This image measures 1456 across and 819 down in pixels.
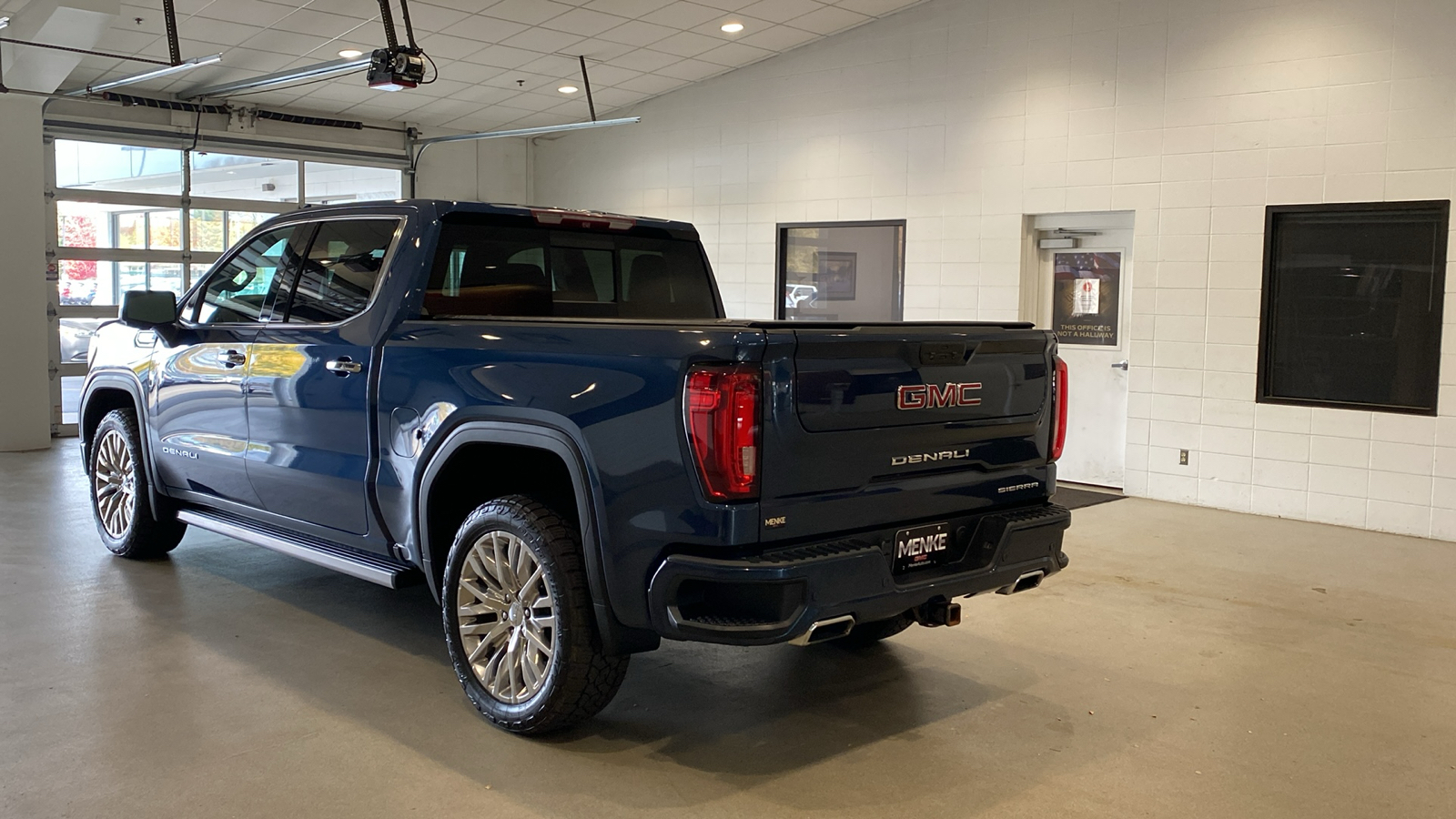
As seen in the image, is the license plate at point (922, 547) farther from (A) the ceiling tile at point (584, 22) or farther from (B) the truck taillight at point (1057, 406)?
(A) the ceiling tile at point (584, 22)

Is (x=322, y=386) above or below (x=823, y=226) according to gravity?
below

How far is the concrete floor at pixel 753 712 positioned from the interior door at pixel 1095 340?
2971 millimetres

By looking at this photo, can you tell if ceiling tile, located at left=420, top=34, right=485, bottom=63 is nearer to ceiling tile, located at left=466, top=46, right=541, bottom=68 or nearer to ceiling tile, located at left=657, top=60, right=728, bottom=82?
ceiling tile, located at left=466, top=46, right=541, bottom=68

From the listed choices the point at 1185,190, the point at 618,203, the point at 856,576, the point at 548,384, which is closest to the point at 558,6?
the point at 618,203

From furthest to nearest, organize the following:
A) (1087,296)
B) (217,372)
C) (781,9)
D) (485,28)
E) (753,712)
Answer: (781,9) → (485,28) → (1087,296) → (217,372) → (753,712)

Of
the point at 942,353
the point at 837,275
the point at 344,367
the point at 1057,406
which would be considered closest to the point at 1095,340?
the point at 837,275

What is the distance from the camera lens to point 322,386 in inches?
151

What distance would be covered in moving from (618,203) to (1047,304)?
194 inches

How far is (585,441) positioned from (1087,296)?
6300mm

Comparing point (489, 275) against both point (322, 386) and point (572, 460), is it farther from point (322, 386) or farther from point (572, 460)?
point (572, 460)

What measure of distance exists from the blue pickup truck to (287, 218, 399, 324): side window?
0.01m

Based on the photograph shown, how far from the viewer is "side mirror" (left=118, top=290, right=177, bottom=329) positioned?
4.61 metres

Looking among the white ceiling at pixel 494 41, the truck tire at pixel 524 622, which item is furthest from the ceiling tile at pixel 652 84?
the truck tire at pixel 524 622

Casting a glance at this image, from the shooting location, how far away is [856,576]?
2844mm
